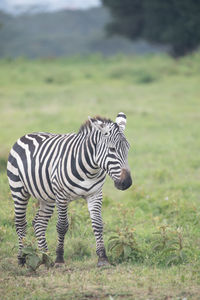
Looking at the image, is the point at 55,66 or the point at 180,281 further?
the point at 55,66

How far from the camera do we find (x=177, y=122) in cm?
1659

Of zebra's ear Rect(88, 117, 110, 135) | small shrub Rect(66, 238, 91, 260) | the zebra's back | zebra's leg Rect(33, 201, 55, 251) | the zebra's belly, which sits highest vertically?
zebra's ear Rect(88, 117, 110, 135)

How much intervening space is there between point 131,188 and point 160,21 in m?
26.7

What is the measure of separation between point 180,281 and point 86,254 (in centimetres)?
177

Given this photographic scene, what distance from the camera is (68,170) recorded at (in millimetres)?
6496

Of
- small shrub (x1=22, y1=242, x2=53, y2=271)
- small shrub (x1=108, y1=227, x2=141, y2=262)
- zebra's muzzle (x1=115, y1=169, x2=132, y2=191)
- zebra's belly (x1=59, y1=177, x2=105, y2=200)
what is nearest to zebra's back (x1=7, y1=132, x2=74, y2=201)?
zebra's belly (x1=59, y1=177, x2=105, y2=200)

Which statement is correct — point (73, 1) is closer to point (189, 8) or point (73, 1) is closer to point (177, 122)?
point (189, 8)

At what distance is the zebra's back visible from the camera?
677cm

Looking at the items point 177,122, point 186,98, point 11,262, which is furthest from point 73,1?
point 11,262

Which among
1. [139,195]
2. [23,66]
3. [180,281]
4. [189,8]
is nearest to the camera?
[180,281]

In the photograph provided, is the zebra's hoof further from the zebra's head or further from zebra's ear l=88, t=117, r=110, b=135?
zebra's ear l=88, t=117, r=110, b=135

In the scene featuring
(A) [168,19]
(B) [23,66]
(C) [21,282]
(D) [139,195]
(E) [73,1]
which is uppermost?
(E) [73,1]

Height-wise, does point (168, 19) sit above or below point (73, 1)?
below

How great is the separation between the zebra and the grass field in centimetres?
38
